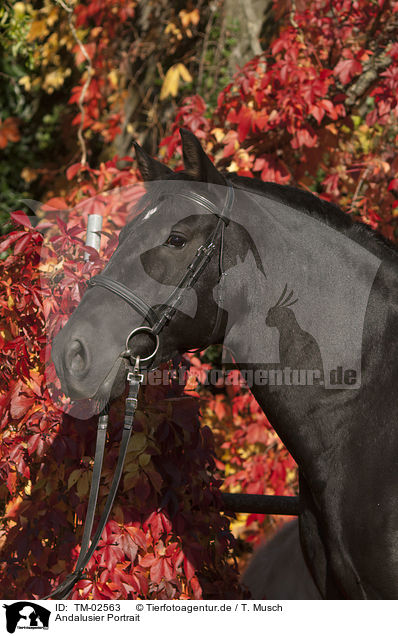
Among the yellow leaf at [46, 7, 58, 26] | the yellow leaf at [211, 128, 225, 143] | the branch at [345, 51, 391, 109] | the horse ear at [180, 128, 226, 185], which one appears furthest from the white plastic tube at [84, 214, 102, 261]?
the yellow leaf at [46, 7, 58, 26]

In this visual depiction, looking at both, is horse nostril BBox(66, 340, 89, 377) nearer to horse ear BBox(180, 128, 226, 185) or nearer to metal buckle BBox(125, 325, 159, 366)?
metal buckle BBox(125, 325, 159, 366)

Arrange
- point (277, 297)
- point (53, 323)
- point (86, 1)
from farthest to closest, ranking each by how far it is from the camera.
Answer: point (86, 1), point (53, 323), point (277, 297)

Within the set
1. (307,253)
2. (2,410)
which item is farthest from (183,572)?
(307,253)

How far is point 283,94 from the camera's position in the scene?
4.30 metres

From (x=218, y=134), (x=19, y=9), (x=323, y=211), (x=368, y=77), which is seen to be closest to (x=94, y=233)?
(x=323, y=211)

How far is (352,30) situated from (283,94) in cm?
110

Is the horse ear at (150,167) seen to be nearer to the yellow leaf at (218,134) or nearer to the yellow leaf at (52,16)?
the yellow leaf at (218,134)

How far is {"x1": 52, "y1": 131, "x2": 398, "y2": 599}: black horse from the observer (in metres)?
1.91

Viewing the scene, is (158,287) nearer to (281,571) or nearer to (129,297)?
(129,297)

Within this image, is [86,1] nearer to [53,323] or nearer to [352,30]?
[352,30]

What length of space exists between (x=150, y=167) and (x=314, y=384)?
1.03 m

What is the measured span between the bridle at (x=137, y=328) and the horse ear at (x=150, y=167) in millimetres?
267
